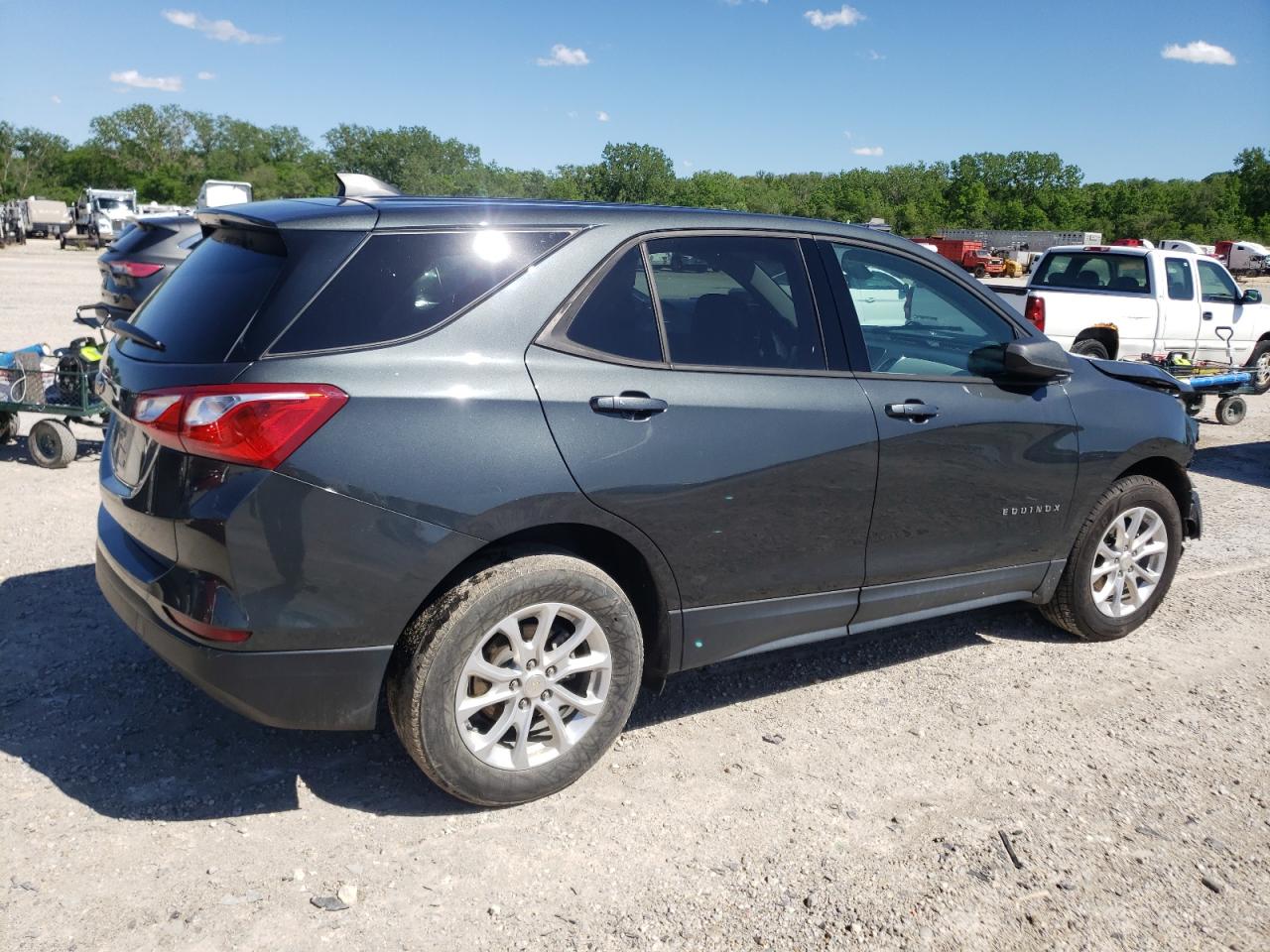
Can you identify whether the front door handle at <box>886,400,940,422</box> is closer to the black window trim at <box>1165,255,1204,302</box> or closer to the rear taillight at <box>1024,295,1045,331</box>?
the rear taillight at <box>1024,295,1045,331</box>

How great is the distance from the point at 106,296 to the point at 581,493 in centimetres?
935

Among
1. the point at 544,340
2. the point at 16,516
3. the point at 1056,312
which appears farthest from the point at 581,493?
the point at 1056,312

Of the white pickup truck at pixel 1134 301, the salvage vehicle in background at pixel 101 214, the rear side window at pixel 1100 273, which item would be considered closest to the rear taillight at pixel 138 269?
the white pickup truck at pixel 1134 301

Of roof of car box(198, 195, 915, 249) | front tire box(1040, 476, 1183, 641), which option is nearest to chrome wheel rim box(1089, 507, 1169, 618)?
front tire box(1040, 476, 1183, 641)

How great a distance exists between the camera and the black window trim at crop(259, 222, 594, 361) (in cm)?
289

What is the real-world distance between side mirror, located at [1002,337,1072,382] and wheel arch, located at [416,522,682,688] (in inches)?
69.5

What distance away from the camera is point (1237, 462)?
381 inches

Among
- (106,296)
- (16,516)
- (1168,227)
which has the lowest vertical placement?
(16,516)

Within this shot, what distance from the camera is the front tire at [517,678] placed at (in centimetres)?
305

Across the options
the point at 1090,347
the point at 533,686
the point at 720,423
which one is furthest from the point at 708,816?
the point at 1090,347

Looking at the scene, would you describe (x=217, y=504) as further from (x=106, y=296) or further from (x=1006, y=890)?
(x=106, y=296)

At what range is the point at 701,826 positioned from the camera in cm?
326

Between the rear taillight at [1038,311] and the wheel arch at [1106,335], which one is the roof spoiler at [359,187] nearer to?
the rear taillight at [1038,311]

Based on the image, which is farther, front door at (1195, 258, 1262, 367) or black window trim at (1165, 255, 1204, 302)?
front door at (1195, 258, 1262, 367)
